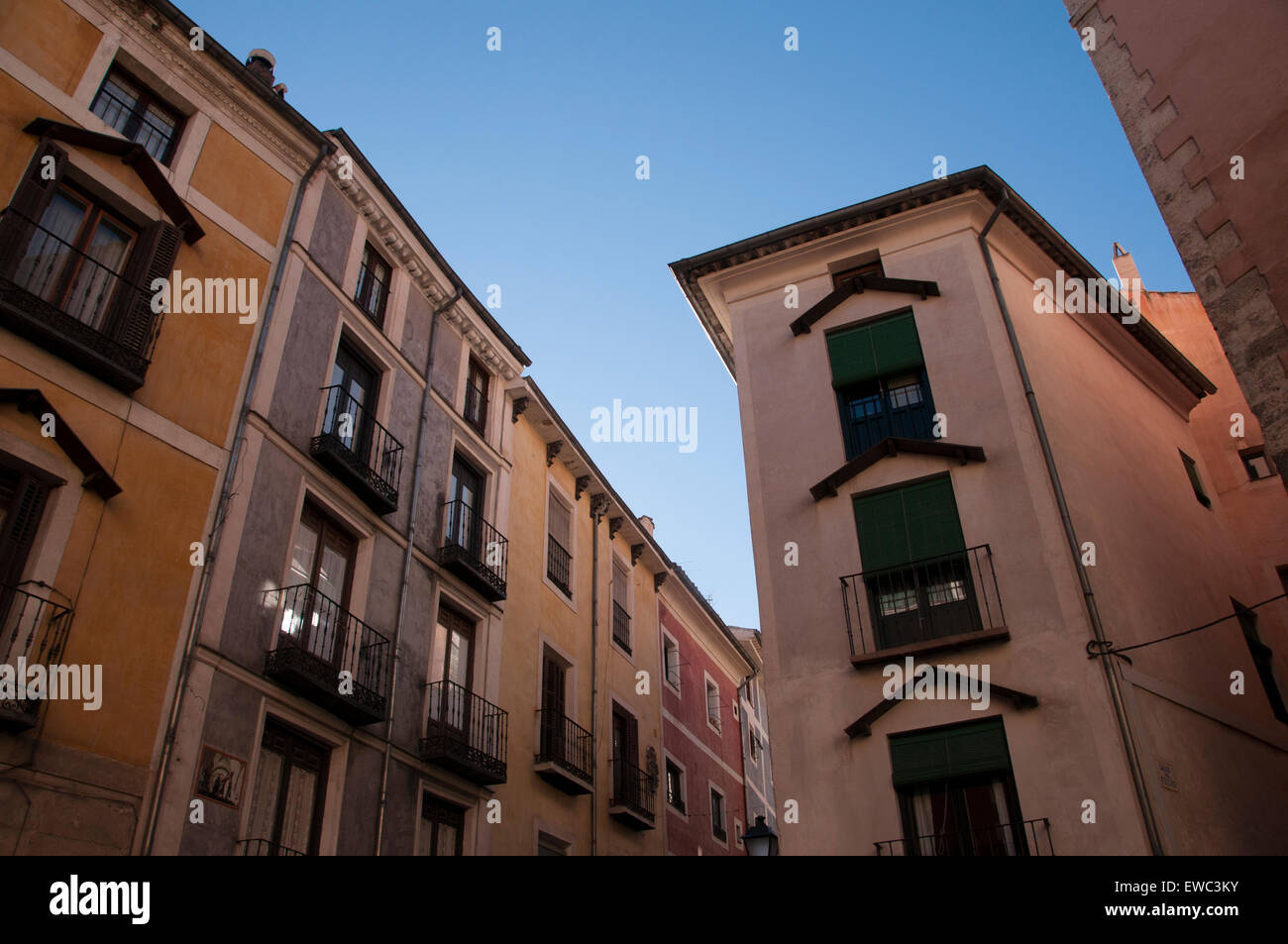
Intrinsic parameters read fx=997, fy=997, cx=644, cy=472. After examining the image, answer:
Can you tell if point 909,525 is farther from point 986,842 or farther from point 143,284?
point 143,284

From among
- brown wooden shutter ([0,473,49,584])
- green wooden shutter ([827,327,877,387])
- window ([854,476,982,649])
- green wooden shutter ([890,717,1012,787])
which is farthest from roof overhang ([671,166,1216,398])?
brown wooden shutter ([0,473,49,584])

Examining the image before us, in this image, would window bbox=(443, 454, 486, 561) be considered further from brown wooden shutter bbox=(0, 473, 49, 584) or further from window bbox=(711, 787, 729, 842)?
window bbox=(711, 787, 729, 842)

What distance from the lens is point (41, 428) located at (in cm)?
1145

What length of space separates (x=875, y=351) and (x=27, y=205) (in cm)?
1233

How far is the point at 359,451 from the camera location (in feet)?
55.8

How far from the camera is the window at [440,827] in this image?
637 inches

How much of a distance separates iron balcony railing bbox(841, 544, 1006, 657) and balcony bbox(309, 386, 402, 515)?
303 inches

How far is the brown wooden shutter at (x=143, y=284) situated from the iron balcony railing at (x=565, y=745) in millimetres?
10850

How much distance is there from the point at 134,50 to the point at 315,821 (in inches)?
449

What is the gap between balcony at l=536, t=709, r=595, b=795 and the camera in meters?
19.5

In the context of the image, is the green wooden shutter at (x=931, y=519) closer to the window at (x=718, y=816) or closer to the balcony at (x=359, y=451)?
the balcony at (x=359, y=451)
